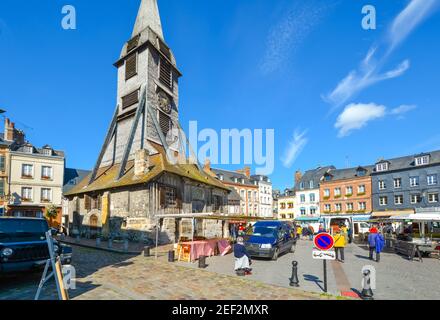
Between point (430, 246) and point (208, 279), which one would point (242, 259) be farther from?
point (430, 246)

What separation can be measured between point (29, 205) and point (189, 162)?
17.8 metres

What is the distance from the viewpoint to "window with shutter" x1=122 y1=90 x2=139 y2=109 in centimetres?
2512

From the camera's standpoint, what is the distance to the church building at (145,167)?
746 inches

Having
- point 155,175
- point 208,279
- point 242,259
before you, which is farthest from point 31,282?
point 155,175

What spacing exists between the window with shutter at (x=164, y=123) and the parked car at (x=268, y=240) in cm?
1515

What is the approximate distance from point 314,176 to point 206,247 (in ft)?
118

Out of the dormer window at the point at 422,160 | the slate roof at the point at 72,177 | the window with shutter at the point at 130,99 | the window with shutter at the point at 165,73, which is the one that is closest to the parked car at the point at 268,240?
the window with shutter at the point at 130,99

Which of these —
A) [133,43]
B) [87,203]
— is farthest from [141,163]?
[133,43]

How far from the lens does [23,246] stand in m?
6.83

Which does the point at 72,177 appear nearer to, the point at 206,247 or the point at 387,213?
the point at 206,247

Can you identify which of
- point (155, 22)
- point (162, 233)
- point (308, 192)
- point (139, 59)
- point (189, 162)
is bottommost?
point (162, 233)

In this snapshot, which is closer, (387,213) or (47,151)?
(47,151)

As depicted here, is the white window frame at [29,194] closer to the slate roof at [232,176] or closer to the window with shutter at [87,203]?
the window with shutter at [87,203]
